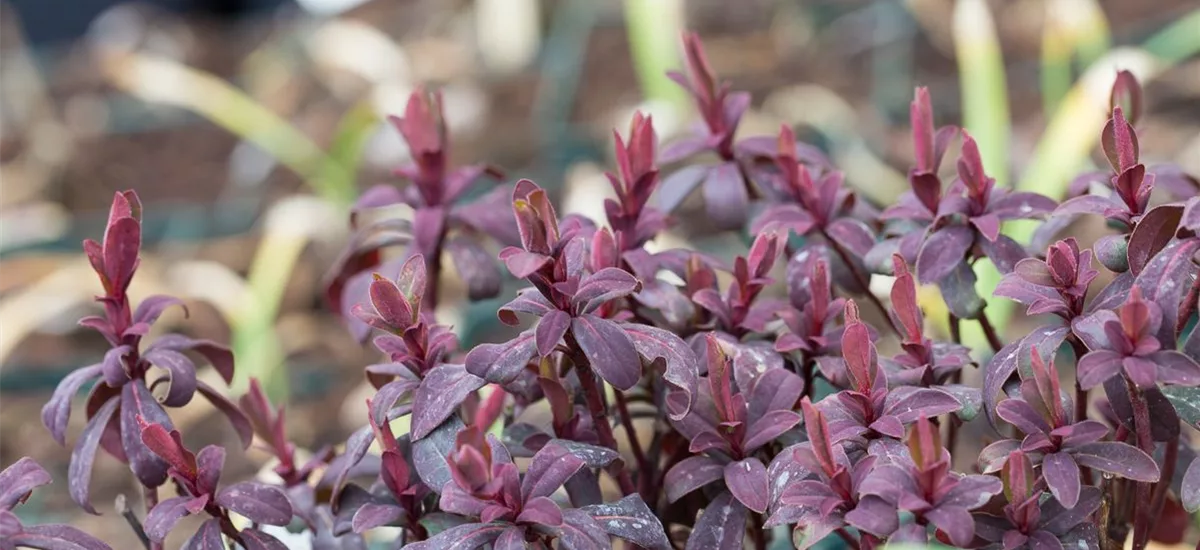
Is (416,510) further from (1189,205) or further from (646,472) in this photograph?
(1189,205)

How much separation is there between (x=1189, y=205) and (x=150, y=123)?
117 inches

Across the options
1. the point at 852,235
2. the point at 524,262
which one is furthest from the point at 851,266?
the point at 524,262

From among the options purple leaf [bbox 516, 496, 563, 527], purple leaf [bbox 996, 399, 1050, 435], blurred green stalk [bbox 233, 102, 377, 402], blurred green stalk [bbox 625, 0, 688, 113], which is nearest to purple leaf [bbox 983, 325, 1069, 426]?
purple leaf [bbox 996, 399, 1050, 435]

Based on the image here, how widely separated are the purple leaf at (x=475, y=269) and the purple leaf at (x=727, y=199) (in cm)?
15

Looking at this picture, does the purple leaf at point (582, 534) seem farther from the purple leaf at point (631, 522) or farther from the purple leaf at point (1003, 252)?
the purple leaf at point (1003, 252)

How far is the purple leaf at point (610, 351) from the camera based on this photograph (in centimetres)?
51

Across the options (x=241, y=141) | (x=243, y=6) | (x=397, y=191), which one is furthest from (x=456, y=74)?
(x=397, y=191)

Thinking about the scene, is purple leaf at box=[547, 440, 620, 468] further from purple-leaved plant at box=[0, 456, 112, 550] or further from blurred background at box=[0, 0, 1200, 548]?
blurred background at box=[0, 0, 1200, 548]

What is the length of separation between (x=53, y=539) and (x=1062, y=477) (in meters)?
0.49

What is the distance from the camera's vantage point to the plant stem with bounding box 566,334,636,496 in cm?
55

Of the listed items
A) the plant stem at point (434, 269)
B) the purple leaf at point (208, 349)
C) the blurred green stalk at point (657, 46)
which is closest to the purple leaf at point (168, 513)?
the purple leaf at point (208, 349)

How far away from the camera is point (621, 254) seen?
0.63 m

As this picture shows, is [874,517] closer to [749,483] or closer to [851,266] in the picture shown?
[749,483]

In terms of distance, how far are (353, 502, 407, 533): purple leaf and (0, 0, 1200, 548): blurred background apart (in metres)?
0.86
